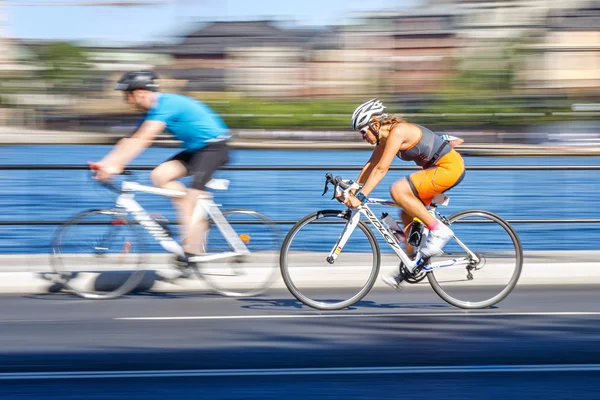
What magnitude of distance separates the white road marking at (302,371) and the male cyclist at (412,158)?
→ 6.00 ft

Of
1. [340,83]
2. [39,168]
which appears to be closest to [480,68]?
[340,83]

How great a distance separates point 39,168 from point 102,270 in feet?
5.07

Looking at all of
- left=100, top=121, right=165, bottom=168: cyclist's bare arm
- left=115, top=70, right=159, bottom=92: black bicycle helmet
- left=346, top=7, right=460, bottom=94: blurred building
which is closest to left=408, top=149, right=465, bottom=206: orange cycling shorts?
left=100, top=121, right=165, bottom=168: cyclist's bare arm

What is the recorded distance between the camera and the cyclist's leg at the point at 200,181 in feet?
22.6

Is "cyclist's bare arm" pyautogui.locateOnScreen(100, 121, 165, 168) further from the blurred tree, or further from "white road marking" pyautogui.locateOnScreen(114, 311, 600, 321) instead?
the blurred tree

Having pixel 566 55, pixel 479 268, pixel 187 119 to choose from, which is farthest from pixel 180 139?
pixel 566 55

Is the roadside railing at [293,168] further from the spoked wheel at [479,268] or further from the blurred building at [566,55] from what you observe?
the blurred building at [566,55]

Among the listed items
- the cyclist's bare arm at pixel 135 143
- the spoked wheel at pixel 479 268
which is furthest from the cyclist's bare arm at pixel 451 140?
the cyclist's bare arm at pixel 135 143

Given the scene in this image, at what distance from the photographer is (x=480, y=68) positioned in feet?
265

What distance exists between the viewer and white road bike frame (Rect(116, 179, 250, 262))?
6.96 metres

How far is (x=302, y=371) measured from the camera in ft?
15.1

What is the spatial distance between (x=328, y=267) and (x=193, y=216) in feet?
3.29

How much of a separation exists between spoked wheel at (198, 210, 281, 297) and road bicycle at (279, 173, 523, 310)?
1.33 feet

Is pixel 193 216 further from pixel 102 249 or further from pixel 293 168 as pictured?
pixel 293 168
